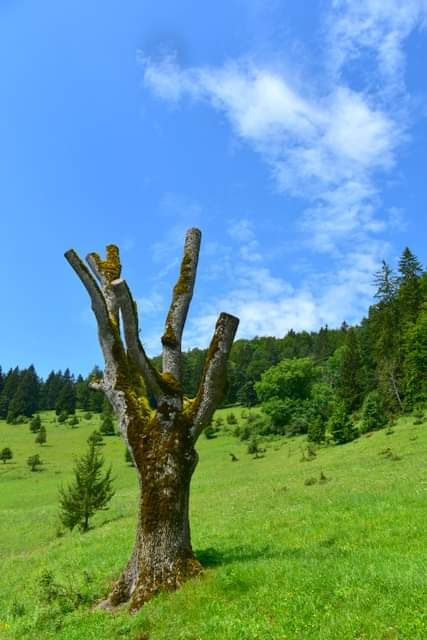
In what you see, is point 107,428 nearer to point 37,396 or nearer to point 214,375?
point 37,396

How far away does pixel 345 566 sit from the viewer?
393 inches

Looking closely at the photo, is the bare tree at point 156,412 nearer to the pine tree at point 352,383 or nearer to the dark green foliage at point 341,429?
the dark green foliage at point 341,429

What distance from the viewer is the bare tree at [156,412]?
1041 centimetres

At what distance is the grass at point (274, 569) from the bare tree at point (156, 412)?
0.78 m

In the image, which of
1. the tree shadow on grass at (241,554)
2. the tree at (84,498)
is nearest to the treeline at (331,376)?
the tree at (84,498)

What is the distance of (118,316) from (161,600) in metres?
6.51

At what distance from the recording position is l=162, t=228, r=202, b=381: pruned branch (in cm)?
1251

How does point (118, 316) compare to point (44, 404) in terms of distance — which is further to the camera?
point (44, 404)

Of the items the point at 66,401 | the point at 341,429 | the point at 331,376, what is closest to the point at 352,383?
the point at 341,429

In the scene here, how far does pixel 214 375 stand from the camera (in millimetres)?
12031

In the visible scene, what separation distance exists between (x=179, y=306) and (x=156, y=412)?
2.95 meters

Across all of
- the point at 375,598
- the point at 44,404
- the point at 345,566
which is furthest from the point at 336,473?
the point at 44,404

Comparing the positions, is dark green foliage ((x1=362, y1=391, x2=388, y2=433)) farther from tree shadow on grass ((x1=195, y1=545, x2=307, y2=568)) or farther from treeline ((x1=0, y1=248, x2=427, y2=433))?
tree shadow on grass ((x1=195, y1=545, x2=307, y2=568))

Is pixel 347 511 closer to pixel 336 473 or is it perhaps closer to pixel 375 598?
pixel 375 598
